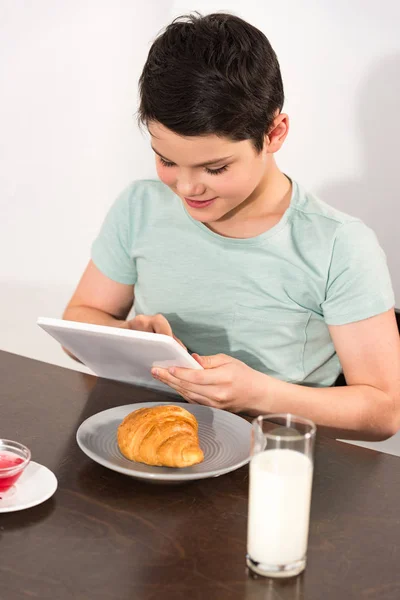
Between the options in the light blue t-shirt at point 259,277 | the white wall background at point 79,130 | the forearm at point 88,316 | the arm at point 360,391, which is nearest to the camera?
the arm at point 360,391

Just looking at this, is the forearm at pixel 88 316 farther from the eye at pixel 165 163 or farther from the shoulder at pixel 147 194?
the eye at pixel 165 163

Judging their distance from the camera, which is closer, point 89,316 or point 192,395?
point 192,395

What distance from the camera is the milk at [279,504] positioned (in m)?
0.94

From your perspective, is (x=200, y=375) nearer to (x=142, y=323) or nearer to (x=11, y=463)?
(x=142, y=323)

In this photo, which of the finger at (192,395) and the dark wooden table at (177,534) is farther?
the finger at (192,395)

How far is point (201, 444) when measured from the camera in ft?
4.25

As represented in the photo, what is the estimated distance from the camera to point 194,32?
1.46m

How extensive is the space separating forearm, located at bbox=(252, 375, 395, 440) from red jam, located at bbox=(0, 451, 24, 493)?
1.52 feet

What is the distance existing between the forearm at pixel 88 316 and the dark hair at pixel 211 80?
456 millimetres

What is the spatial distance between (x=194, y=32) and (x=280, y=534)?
864 millimetres

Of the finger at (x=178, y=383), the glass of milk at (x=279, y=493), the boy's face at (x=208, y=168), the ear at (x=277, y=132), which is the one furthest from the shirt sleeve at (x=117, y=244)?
the glass of milk at (x=279, y=493)

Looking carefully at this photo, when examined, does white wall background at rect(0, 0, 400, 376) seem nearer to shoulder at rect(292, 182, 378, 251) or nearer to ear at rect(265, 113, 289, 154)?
shoulder at rect(292, 182, 378, 251)

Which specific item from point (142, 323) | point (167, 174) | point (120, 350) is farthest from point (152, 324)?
point (167, 174)

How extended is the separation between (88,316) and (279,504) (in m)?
0.93
